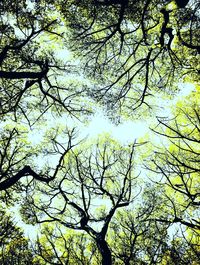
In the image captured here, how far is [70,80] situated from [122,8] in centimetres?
425

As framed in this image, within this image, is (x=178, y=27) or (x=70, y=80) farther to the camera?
(x=70, y=80)

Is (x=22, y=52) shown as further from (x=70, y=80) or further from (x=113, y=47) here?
(x=113, y=47)

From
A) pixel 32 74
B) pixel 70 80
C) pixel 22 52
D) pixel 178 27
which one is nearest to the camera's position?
A: pixel 32 74

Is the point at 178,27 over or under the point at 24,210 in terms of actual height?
over

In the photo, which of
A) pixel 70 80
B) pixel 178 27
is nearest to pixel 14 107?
pixel 70 80

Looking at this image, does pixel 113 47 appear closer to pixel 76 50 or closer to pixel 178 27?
pixel 76 50

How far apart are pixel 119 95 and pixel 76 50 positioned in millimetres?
2420

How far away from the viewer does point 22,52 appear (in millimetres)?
8938

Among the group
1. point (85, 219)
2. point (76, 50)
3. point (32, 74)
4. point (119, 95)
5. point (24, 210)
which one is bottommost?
point (85, 219)

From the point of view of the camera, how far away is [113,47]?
34.8 feet

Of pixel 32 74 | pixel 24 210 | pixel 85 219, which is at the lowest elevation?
pixel 85 219

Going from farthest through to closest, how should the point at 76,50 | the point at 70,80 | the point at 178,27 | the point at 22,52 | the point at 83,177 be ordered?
the point at 83,177
the point at 70,80
the point at 76,50
the point at 22,52
the point at 178,27

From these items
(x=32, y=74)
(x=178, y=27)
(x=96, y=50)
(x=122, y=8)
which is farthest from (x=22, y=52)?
(x=178, y=27)

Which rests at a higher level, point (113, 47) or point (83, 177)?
point (113, 47)
